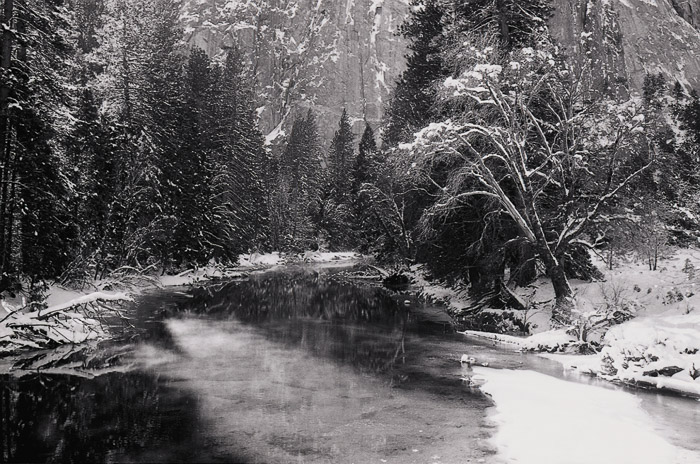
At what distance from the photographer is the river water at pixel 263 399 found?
7.47 m

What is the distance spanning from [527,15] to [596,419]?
56.9 ft

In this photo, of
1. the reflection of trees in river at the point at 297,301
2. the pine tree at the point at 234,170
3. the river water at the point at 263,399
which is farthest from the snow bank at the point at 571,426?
the pine tree at the point at 234,170

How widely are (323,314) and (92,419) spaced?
553 inches

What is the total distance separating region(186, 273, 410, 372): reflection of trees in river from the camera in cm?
1518

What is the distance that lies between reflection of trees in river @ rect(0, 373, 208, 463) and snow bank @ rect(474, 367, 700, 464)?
16.4ft

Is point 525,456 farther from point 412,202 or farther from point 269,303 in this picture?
point 412,202

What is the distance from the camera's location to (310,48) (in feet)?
449

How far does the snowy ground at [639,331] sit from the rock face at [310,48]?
4506 inches

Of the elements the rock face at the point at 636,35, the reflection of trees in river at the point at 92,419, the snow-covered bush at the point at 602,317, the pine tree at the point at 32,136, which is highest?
the rock face at the point at 636,35

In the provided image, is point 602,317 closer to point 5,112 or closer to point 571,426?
point 571,426

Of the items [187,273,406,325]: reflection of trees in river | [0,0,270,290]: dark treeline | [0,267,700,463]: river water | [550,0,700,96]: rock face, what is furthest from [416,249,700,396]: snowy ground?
[550,0,700,96]: rock face

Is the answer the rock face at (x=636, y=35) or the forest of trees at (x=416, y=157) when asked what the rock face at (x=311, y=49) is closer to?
the rock face at (x=636, y=35)

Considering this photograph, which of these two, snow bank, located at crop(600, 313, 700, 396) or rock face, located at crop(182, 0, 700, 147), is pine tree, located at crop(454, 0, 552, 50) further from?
rock face, located at crop(182, 0, 700, 147)

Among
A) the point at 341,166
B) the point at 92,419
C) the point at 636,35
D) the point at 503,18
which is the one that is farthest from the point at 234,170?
the point at 636,35
